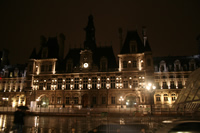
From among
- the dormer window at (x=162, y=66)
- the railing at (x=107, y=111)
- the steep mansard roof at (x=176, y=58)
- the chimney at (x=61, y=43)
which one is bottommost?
the railing at (x=107, y=111)

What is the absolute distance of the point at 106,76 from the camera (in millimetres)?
38438

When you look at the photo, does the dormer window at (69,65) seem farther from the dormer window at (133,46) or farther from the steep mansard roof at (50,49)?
the dormer window at (133,46)

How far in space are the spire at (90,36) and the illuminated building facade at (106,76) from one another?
258 millimetres

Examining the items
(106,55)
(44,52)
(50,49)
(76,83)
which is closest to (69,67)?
(76,83)

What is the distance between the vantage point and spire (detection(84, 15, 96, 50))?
4372cm

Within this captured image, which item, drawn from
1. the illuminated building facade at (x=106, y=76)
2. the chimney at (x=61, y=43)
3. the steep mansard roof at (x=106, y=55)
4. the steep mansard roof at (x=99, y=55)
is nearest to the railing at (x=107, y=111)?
the illuminated building facade at (x=106, y=76)

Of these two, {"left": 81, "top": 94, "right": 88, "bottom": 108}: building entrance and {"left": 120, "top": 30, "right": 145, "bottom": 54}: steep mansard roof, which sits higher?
{"left": 120, "top": 30, "right": 145, "bottom": 54}: steep mansard roof

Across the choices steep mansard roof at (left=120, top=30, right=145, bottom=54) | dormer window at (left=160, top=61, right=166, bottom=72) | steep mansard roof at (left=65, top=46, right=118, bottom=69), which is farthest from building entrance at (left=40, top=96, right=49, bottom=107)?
dormer window at (left=160, top=61, right=166, bottom=72)

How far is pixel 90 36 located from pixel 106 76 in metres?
12.4

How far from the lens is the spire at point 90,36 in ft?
143

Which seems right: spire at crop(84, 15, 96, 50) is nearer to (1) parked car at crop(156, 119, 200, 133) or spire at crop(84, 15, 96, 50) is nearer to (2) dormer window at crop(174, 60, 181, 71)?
(2) dormer window at crop(174, 60, 181, 71)

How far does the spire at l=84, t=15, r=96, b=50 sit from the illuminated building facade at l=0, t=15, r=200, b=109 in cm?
26

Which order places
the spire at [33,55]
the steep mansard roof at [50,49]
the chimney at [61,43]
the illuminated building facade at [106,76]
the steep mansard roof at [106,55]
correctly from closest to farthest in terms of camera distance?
the illuminated building facade at [106,76]
the steep mansard roof at [106,55]
the spire at [33,55]
the steep mansard roof at [50,49]
the chimney at [61,43]

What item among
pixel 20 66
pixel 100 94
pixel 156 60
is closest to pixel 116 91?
pixel 100 94
